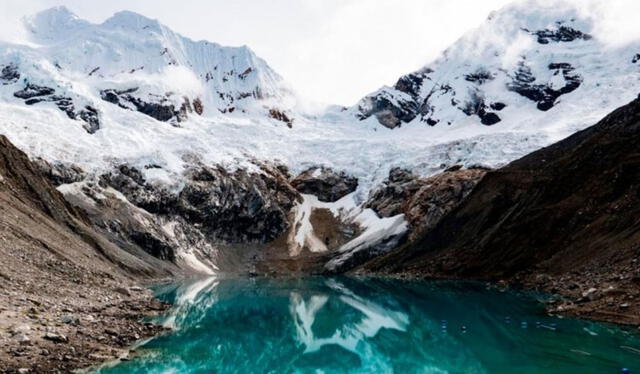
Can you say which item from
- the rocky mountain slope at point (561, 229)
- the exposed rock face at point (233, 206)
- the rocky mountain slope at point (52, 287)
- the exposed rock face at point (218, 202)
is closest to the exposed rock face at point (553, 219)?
the rocky mountain slope at point (561, 229)

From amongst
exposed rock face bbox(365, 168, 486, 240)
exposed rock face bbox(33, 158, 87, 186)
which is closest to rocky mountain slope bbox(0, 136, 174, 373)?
exposed rock face bbox(33, 158, 87, 186)

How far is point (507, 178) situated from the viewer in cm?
9531

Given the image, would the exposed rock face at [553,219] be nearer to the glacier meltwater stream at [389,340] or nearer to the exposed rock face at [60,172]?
the glacier meltwater stream at [389,340]

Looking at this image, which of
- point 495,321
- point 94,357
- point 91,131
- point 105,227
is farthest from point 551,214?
point 91,131

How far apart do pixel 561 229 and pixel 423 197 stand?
6158cm

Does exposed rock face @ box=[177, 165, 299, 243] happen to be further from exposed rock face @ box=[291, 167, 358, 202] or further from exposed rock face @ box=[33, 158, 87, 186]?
exposed rock face @ box=[33, 158, 87, 186]

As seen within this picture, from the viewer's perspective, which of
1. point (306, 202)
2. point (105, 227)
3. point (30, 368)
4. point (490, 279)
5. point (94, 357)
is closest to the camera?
point (30, 368)

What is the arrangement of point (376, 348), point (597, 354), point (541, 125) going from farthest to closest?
point (541, 125) → point (376, 348) → point (597, 354)

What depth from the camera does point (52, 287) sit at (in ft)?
137

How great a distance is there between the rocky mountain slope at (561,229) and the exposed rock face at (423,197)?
446 inches

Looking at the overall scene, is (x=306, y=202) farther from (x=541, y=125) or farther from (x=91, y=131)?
(x=541, y=125)

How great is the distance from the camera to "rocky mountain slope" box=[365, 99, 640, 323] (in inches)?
1879

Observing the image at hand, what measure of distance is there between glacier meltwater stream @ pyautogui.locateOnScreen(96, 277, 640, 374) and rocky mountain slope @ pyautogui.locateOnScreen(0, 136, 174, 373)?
8.32 ft

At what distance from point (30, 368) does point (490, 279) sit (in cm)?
6302
